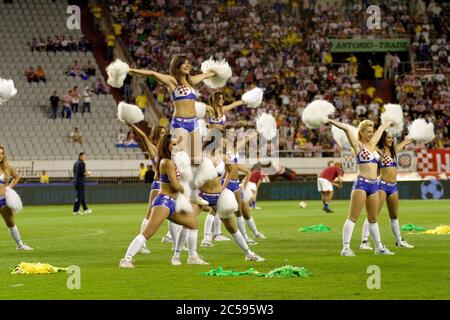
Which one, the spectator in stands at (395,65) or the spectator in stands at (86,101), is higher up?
the spectator in stands at (395,65)

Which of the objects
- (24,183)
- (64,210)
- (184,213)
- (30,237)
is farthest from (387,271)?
(24,183)

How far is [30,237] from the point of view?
74.6 feet

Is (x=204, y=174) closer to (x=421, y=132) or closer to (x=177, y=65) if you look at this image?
(x=177, y=65)

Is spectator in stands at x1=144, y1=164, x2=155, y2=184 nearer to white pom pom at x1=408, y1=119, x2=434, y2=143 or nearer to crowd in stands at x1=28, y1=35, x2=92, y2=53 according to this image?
crowd in stands at x1=28, y1=35, x2=92, y2=53

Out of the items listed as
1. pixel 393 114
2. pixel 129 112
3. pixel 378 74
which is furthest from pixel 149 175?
pixel 129 112

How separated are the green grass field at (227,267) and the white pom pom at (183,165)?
133cm

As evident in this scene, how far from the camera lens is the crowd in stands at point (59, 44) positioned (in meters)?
51.1

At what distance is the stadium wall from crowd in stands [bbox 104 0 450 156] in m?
2.48

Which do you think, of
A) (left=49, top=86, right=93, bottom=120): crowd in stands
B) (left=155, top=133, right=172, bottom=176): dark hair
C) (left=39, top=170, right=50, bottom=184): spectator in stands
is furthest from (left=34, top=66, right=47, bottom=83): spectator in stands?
(left=155, top=133, right=172, bottom=176): dark hair

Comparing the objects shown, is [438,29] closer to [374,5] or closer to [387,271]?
[374,5]

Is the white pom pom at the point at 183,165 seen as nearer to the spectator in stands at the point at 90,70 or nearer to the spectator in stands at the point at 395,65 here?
the spectator in stands at the point at 90,70

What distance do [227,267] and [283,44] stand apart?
40.1 meters

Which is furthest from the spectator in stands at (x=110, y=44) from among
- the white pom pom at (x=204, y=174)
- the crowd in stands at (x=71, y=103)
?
the white pom pom at (x=204, y=174)
